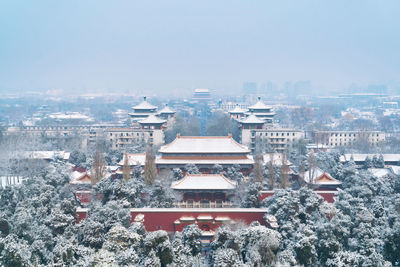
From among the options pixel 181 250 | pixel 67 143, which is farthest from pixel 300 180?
pixel 67 143

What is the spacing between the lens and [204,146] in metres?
20.9

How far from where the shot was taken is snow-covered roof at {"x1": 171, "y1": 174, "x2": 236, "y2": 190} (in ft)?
54.0

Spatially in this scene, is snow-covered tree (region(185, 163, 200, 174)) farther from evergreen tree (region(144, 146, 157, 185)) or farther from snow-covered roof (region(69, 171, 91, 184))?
snow-covered roof (region(69, 171, 91, 184))

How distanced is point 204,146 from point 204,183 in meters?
4.40

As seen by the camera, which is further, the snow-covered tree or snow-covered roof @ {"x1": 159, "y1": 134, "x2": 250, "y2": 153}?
snow-covered roof @ {"x1": 159, "y1": 134, "x2": 250, "y2": 153}

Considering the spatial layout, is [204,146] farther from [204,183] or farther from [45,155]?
[45,155]

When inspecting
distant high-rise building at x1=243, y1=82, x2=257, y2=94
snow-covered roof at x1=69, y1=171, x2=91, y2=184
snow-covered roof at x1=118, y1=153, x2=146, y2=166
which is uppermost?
snow-covered roof at x1=118, y1=153, x2=146, y2=166

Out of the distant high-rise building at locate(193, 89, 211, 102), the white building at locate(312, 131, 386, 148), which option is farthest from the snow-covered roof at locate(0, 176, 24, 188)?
the distant high-rise building at locate(193, 89, 211, 102)

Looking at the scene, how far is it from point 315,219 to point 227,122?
24.4 m

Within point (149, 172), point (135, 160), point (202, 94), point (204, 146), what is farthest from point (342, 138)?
point (202, 94)

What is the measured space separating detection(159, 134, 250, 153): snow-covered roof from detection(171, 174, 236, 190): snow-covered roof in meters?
3.60

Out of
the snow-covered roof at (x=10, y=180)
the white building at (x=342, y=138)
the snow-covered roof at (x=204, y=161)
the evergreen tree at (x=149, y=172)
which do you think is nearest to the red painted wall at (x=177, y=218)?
the evergreen tree at (x=149, y=172)

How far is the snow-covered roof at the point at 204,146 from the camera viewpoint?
20.5 meters

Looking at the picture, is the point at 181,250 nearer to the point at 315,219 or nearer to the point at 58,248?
the point at 58,248
